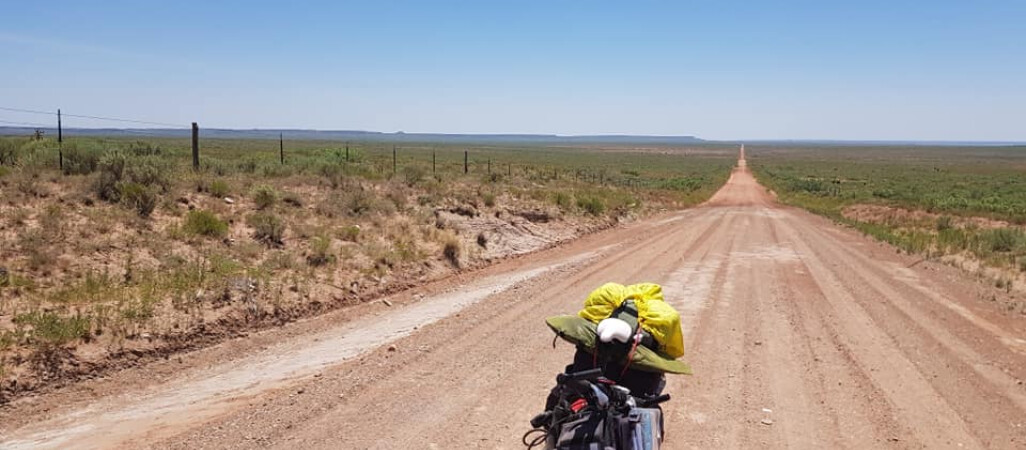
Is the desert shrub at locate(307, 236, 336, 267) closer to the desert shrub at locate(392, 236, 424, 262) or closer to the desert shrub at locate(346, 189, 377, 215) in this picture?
the desert shrub at locate(392, 236, 424, 262)

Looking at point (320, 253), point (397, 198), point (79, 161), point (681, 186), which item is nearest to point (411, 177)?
point (397, 198)

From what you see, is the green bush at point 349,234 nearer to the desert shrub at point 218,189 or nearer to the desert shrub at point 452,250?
the desert shrub at point 452,250

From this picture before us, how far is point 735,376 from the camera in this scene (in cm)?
761

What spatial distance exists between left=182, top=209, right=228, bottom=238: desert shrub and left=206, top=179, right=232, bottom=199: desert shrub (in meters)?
2.97

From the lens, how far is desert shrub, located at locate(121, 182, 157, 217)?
14.1 m

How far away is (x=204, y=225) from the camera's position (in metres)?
13.7

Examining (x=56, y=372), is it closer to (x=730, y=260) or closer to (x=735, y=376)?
(x=735, y=376)

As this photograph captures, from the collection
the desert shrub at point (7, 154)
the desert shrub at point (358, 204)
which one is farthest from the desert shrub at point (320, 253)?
the desert shrub at point (7, 154)

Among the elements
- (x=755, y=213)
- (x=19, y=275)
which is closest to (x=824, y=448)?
(x=19, y=275)

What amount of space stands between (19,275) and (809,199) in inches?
1666

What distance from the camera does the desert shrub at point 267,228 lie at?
14.5 m

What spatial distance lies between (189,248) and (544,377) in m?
8.21

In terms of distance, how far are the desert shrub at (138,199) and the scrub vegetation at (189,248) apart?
1.3 inches

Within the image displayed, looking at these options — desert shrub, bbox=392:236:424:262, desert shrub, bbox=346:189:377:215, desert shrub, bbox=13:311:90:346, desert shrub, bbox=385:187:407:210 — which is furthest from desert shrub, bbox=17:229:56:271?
desert shrub, bbox=385:187:407:210
